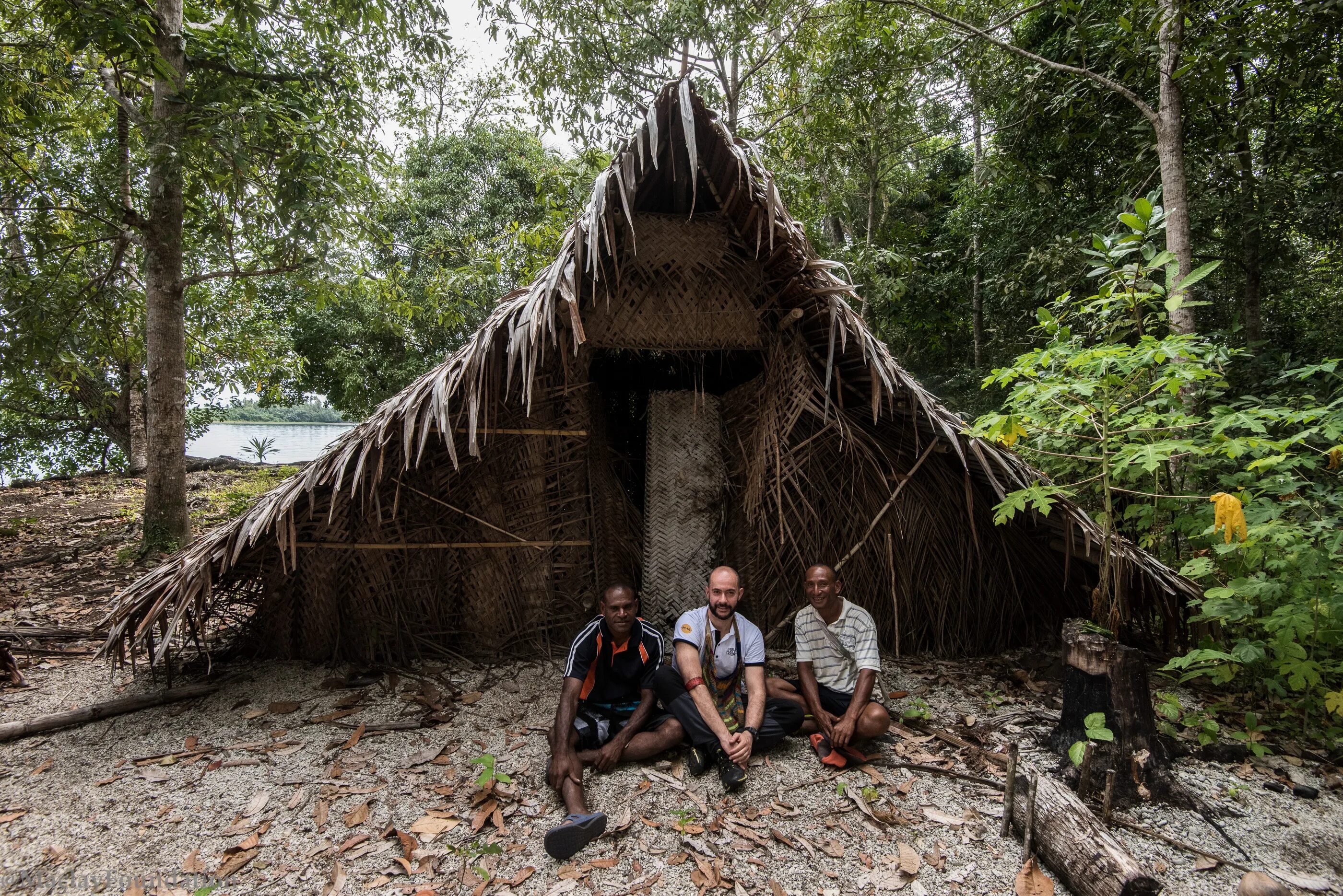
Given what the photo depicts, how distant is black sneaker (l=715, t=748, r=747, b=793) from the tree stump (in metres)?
1.44

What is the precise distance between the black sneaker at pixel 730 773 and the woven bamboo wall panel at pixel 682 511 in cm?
180

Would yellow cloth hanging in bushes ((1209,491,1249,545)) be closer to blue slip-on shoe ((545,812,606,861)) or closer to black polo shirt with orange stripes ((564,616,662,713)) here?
black polo shirt with orange stripes ((564,616,662,713))

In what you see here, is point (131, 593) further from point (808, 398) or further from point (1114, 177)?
point (1114, 177)

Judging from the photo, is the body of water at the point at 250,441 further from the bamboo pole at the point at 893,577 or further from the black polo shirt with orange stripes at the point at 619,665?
the bamboo pole at the point at 893,577

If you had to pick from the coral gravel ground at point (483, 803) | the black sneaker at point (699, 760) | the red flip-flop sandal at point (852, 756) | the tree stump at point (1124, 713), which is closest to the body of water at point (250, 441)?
the coral gravel ground at point (483, 803)

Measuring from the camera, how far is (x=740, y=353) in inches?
191

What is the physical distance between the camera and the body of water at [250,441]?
45.6 ft

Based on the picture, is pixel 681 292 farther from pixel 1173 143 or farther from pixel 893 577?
pixel 1173 143

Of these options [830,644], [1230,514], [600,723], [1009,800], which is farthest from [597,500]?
[1230,514]

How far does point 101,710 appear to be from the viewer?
3297mm

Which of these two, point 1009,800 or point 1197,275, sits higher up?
point 1197,275

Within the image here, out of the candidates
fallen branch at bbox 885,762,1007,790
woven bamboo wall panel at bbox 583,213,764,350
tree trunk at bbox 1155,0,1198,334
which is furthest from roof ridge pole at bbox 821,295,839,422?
tree trunk at bbox 1155,0,1198,334

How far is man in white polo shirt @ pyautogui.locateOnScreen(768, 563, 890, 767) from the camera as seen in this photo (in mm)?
2947

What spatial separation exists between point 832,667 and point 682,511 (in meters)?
1.76
